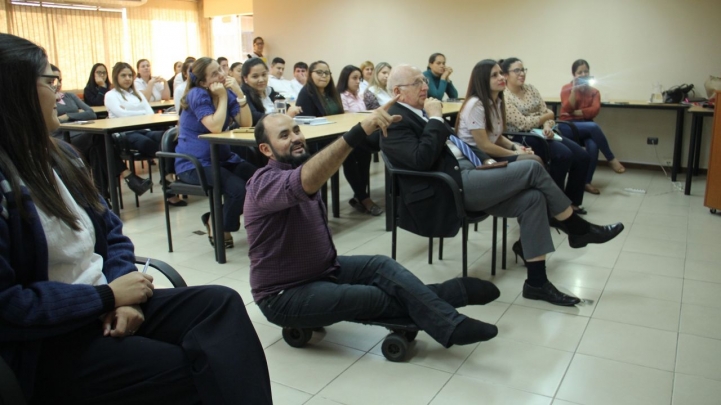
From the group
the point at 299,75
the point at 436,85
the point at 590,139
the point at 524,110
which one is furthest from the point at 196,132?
the point at 299,75

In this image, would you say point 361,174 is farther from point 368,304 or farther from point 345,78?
point 368,304

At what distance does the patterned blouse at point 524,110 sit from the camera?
421cm

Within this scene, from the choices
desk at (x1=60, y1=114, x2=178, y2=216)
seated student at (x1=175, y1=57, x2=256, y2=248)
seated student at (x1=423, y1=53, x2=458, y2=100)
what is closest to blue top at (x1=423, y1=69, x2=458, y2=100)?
seated student at (x1=423, y1=53, x2=458, y2=100)

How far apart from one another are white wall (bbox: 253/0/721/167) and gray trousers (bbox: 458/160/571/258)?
4.27 m

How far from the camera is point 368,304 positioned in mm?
2172

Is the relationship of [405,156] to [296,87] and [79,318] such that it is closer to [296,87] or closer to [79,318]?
[79,318]

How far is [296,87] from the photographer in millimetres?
7539

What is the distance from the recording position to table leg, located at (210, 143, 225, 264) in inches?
134

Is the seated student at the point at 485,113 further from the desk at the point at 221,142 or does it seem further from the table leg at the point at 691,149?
the table leg at the point at 691,149

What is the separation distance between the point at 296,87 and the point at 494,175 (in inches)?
199

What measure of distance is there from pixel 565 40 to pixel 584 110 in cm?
148

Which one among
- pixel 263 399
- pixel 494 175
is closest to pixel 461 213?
pixel 494 175

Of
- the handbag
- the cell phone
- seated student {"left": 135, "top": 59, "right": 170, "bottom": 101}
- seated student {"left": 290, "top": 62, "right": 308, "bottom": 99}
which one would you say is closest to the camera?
the cell phone

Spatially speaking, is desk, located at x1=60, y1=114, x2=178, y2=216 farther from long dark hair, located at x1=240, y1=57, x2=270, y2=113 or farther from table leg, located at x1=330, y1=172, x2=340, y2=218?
table leg, located at x1=330, y1=172, x2=340, y2=218
